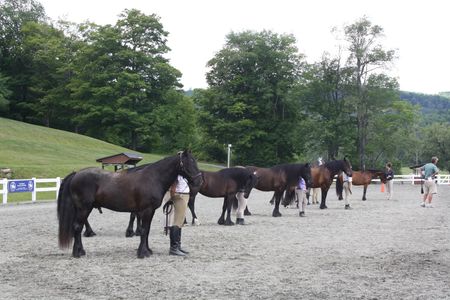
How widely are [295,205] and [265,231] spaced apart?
10321 mm

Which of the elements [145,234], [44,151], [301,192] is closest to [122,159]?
[301,192]

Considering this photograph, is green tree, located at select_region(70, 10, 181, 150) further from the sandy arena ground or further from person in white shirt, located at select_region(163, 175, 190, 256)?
person in white shirt, located at select_region(163, 175, 190, 256)

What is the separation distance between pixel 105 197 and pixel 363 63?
162ft

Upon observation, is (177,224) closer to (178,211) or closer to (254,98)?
(178,211)

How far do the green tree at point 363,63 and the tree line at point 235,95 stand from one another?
0.11m

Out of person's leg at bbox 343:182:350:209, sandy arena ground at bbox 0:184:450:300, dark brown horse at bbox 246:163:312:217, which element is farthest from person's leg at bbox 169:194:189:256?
person's leg at bbox 343:182:350:209

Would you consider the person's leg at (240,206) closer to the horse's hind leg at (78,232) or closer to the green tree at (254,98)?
the horse's hind leg at (78,232)

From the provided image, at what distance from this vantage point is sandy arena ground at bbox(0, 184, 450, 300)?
7.67 meters

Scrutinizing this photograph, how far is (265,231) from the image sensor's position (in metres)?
15.2

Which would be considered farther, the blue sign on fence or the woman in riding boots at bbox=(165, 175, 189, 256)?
the blue sign on fence

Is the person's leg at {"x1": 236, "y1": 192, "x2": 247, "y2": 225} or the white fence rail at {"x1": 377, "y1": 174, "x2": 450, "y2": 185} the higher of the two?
the white fence rail at {"x1": 377, "y1": 174, "x2": 450, "y2": 185}

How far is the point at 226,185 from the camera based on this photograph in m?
16.9

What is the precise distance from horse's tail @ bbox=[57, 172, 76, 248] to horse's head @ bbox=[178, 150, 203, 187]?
7.99 ft

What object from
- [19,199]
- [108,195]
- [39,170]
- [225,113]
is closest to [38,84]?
[225,113]
